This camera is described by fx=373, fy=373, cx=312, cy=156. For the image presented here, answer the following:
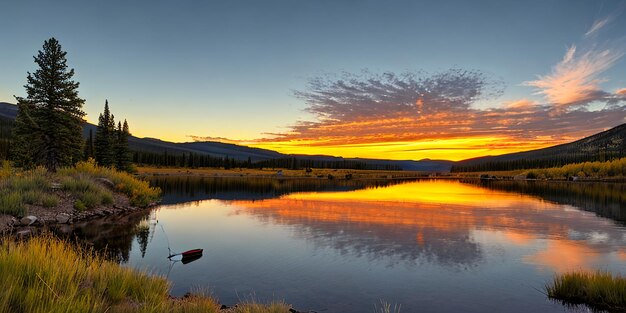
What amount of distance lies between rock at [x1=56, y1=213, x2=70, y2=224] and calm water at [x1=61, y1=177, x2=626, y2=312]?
1414 millimetres

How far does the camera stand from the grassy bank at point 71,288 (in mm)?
5461

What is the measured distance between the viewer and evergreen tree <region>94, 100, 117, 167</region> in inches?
2923

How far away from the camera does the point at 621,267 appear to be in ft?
49.8

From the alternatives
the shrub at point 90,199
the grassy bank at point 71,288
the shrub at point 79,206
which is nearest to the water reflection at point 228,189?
the shrub at point 90,199

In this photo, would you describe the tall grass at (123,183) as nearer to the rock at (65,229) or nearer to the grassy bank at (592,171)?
the rock at (65,229)

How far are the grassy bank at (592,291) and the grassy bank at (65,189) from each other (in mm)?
26893

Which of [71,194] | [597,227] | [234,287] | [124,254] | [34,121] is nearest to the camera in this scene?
[234,287]

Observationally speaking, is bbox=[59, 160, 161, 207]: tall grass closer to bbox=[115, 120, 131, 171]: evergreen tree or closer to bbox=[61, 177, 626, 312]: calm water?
bbox=[61, 177, 626, 312]: calm water

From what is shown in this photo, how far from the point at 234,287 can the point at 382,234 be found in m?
11.8

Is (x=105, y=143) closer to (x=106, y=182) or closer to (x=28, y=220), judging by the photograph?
(x=106, y=182)

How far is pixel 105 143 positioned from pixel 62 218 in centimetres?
5755

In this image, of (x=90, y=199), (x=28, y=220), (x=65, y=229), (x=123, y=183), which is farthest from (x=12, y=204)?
(x=123, y=183)

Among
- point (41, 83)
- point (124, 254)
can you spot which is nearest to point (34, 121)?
point (41, 83)

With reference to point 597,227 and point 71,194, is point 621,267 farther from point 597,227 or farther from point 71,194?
point 71,194
